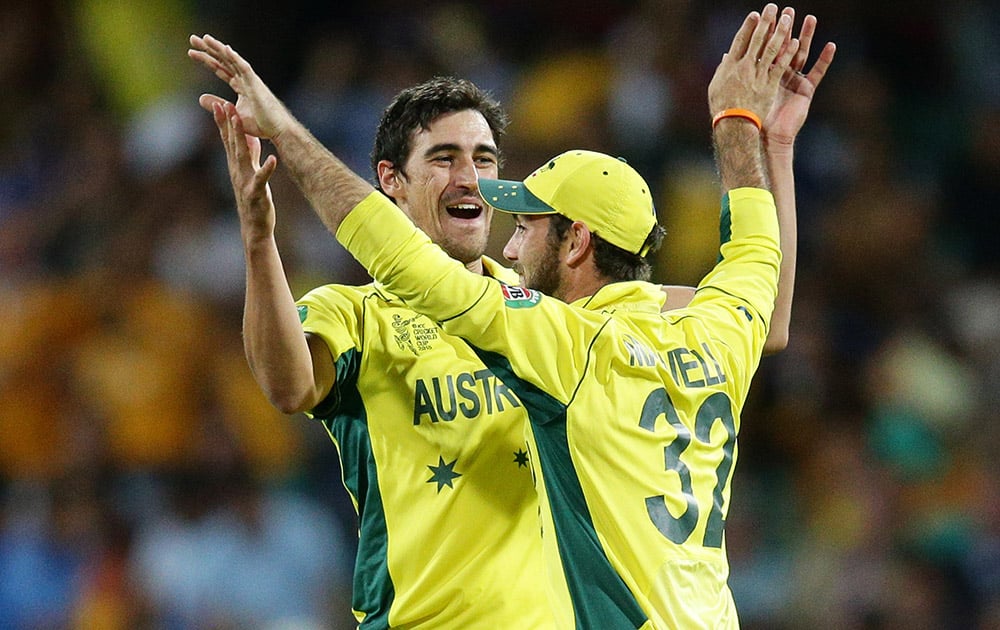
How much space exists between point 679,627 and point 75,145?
7.75m

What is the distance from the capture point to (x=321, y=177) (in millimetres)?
3838

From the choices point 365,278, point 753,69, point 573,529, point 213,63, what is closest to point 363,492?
point 573,529

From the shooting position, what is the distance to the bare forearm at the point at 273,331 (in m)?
4.02

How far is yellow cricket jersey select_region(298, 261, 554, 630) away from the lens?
Answer: 4215 millimetres

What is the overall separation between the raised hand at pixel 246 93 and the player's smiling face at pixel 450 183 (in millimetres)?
1080

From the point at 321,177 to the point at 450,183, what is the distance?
112 cm

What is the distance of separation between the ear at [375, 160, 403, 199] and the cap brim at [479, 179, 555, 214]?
2.28 feet

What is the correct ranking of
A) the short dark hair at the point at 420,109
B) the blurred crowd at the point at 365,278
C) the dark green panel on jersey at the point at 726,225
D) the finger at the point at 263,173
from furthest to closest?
the blurred crowd at the point at 365,278, the short dark hair at the point at 420,109, the dark green panel on jersey at the point at 726,225, the finger at the point at 263,173

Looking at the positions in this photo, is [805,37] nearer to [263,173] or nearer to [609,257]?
[609,257]

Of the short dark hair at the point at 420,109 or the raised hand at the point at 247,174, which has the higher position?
the short dark hair at the point at 420,109

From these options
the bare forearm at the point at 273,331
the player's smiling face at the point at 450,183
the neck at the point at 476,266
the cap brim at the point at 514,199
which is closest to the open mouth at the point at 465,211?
the player's smiling face at the point at 450,183

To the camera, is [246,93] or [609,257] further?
[609,257]

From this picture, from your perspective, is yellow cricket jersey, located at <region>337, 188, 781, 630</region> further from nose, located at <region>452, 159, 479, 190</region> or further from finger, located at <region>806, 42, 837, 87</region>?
finger, located at <region>806, 42, 837, 87</region>

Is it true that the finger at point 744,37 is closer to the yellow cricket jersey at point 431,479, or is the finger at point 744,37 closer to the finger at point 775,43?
the finger at point 775,43
